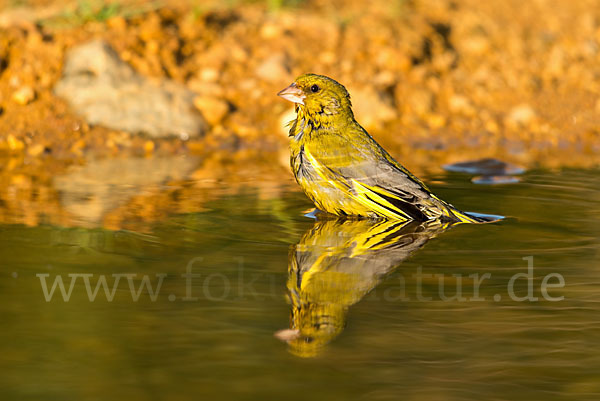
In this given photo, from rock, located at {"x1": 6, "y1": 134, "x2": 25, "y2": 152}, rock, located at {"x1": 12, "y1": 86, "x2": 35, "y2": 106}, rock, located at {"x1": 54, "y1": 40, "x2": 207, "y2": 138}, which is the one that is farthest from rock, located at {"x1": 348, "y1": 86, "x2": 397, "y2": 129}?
rock, located at {"x1": 6, "y1": 134, "x2": 25, "y2": 152}

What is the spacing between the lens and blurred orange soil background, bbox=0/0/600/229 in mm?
7492

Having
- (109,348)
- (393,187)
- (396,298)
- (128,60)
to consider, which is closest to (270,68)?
(128,60)

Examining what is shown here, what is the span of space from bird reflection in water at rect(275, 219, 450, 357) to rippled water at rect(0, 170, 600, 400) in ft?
0.04

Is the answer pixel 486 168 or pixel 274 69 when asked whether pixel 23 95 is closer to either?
pixel 274 69

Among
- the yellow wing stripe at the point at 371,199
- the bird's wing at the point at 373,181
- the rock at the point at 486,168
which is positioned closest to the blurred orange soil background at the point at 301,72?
the rock at the point at 486,168

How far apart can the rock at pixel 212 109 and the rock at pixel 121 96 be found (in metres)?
0.08

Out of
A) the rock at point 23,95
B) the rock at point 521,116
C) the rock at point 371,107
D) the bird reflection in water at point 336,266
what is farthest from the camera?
the rock at point 521,116

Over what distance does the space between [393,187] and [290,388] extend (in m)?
2.46

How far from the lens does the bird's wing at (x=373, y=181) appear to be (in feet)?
16.7

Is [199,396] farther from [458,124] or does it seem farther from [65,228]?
[458,124]

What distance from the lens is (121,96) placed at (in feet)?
26.5

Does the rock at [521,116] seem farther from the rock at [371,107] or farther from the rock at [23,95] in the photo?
the rock at [23,95]

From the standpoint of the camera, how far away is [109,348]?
316cm

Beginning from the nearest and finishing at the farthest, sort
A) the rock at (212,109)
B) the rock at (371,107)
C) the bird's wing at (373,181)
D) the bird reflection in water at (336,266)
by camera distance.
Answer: the bird reflection in water at (336,266) < the bird's wing at (373,181) < the rock at (212,109) < the rock at (371,107)
